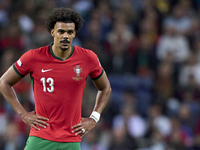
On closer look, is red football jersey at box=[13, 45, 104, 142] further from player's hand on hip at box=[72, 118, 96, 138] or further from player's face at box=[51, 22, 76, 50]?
player's face at box=[51, 22, 76, 50]

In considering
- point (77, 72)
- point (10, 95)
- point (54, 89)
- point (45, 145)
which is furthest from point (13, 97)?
point (77, 72)

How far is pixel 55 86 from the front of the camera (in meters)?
5.19

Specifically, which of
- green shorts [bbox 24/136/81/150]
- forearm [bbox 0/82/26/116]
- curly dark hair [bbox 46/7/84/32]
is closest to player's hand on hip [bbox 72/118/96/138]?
green shorts [bbox 24/136/81/150]

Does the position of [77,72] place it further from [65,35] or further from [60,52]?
[65,35]

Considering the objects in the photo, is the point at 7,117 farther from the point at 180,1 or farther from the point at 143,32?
the point at 180,1

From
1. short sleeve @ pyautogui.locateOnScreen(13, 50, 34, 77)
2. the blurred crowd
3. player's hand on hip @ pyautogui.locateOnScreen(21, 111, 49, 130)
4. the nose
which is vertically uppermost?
the nose

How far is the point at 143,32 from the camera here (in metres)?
12.0

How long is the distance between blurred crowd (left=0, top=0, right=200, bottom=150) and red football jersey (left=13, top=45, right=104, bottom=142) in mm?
4115

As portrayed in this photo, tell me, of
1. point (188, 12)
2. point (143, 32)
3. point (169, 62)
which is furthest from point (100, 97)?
point (188, 12)

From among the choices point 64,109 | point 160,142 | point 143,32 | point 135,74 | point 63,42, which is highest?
point 63,42

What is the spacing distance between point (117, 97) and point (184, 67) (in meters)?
2.01

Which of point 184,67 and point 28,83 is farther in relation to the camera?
point 184,67

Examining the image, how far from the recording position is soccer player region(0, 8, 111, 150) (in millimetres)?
5168

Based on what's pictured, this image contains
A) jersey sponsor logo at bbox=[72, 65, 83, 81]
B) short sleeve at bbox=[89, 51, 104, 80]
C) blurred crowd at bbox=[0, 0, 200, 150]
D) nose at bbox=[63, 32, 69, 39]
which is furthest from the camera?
blurred crowd at bbox=[0, 0, 200, 150]
